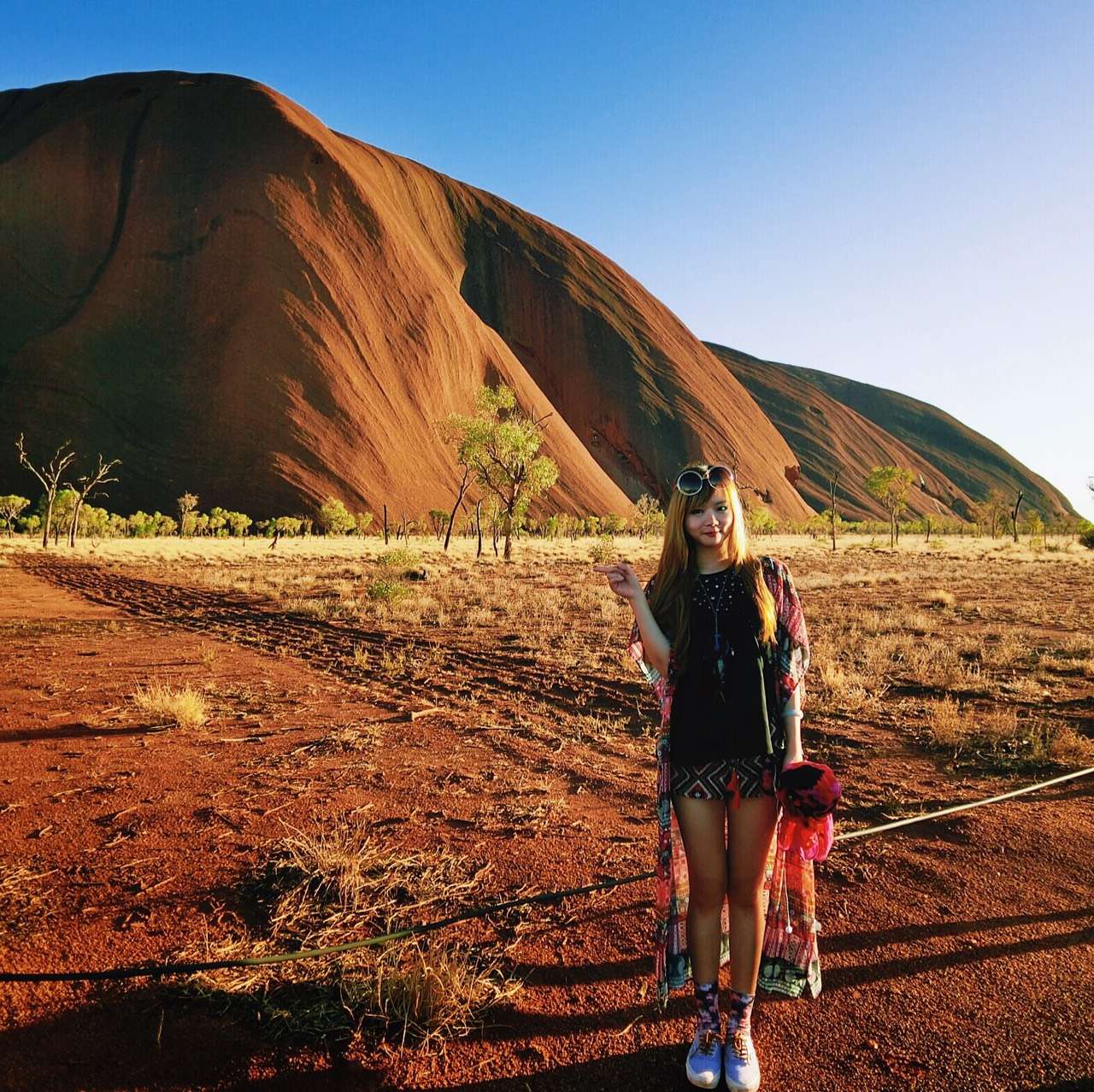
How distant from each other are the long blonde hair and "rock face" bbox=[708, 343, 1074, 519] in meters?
106

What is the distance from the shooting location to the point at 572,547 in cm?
4194

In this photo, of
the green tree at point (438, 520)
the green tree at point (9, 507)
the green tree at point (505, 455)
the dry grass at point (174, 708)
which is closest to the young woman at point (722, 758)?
the dry grass at point (174, 708)

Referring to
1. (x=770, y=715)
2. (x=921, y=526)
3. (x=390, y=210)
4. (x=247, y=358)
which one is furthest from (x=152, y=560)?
(x=921, y=526)

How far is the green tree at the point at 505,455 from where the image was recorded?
33688mm

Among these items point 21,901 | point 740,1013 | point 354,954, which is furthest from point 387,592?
point 740,1013

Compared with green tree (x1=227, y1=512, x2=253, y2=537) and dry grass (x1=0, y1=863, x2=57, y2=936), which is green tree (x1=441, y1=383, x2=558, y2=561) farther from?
dry grass (x1=0, y1=863, x2=57, y2=936)

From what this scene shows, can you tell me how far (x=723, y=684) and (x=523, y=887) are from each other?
74.5 inches

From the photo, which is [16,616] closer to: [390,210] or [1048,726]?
[1048,726]

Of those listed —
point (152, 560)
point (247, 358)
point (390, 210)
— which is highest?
point (390, 210)

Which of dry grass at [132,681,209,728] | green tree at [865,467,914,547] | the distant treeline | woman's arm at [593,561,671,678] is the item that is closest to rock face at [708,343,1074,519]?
the distant treeline

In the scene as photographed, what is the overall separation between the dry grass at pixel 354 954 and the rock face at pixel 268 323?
53.2m

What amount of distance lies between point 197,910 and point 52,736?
3544 millimetres

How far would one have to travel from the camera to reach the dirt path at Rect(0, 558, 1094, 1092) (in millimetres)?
2367

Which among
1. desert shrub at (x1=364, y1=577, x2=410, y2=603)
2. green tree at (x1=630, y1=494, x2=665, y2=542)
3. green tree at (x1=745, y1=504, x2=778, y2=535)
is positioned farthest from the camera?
green tree at (x1=745, y1=504, x2=778, y2=535)
